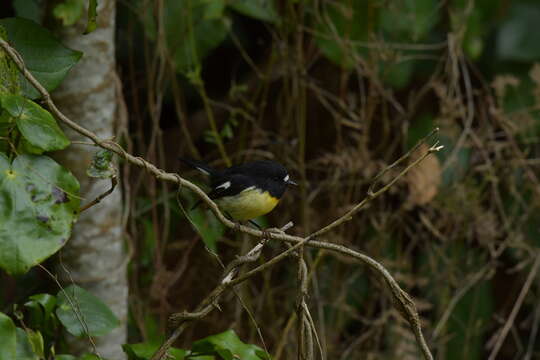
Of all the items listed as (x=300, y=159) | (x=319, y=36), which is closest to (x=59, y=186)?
(x=300, y=159)

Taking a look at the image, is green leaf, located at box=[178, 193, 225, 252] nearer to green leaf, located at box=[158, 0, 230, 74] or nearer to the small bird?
the small bird

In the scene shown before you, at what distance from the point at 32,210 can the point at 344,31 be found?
82.6 inches

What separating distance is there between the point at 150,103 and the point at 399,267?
1.27 metres

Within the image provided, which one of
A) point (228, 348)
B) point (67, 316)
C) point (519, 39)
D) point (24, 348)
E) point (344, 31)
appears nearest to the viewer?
point (24, 348)

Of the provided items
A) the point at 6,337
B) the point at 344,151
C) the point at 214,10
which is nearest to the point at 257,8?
the point at 214,10

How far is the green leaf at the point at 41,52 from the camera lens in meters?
1.78

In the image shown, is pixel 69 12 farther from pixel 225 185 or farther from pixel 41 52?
pixel 225 185

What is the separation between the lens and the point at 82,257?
89.5 inches

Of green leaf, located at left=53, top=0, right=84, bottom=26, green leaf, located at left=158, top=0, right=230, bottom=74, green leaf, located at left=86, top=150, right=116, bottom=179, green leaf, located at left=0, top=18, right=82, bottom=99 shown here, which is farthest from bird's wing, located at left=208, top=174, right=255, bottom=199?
green leaf, located at left=86, top=150, right=116, bottom=179

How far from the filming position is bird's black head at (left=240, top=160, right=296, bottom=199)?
8.43 feet

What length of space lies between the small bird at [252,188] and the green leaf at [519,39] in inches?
64.9

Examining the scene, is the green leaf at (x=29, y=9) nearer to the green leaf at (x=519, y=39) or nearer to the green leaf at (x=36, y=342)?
the green leaf at (x=36, y=342)

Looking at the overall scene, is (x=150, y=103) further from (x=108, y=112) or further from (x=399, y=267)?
(x=399, y=267)

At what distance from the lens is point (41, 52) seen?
1.79 meters
